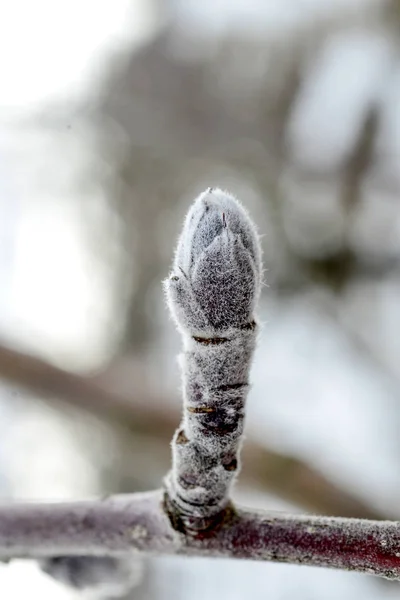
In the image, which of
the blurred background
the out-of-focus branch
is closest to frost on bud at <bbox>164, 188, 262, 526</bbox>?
the out-of-focus branch

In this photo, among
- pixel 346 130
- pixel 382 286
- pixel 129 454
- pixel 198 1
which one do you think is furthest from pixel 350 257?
pixel 198 1

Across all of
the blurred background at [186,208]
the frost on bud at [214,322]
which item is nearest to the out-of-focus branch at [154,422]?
the blurred background at [186,208]

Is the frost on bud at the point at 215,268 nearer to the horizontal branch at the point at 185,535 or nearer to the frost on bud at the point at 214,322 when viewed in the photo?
the frost on bud at the point at 214,322

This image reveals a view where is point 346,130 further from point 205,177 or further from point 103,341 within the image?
point 103,341

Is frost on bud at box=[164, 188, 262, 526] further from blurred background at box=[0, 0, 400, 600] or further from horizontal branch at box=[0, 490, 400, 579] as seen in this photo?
blurred background at box=[0, 0, 400, 600]

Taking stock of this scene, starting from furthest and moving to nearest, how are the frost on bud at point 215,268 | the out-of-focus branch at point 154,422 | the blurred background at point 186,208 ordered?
the blurred background at point 186,208, the out-of-focus branch at point 154,422, the frost on bud at point 215,268
